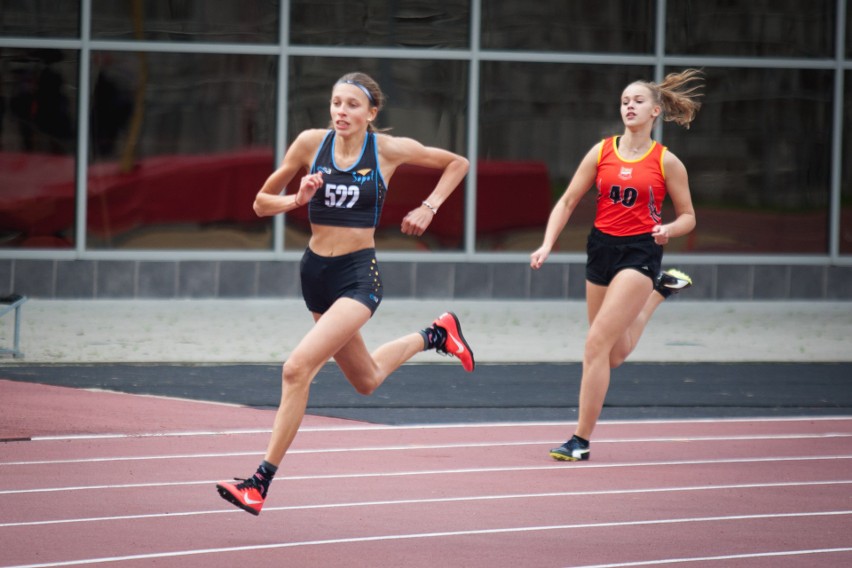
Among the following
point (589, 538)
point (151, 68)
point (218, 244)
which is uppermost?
point (151, 68)

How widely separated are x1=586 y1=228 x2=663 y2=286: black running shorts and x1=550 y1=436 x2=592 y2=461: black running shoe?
3.00ft

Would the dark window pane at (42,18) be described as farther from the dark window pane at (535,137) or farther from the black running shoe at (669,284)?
the black running shoe at (669,284)

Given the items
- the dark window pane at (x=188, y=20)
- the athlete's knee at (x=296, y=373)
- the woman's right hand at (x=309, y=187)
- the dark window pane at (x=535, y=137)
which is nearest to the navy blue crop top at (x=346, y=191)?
the woman's right hand at (x=309, y=187)

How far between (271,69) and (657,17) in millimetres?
4488

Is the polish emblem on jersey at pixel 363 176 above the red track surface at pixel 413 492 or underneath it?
above

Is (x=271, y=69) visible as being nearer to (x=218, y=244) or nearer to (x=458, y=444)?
(x=218, y=244)

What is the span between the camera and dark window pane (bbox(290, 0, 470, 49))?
1795cm

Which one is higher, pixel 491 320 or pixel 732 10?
pixel 732 10

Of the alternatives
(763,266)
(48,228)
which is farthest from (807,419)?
(48,228)

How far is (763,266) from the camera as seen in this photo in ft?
62.3

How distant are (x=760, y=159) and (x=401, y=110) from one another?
170 inches

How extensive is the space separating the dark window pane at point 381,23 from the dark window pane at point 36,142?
8.50 feet

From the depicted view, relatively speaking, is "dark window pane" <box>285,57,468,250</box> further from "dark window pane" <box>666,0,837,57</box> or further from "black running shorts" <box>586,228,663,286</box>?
"black running shorts" <box>586,228,663,286</box>

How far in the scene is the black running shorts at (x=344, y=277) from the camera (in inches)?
300
